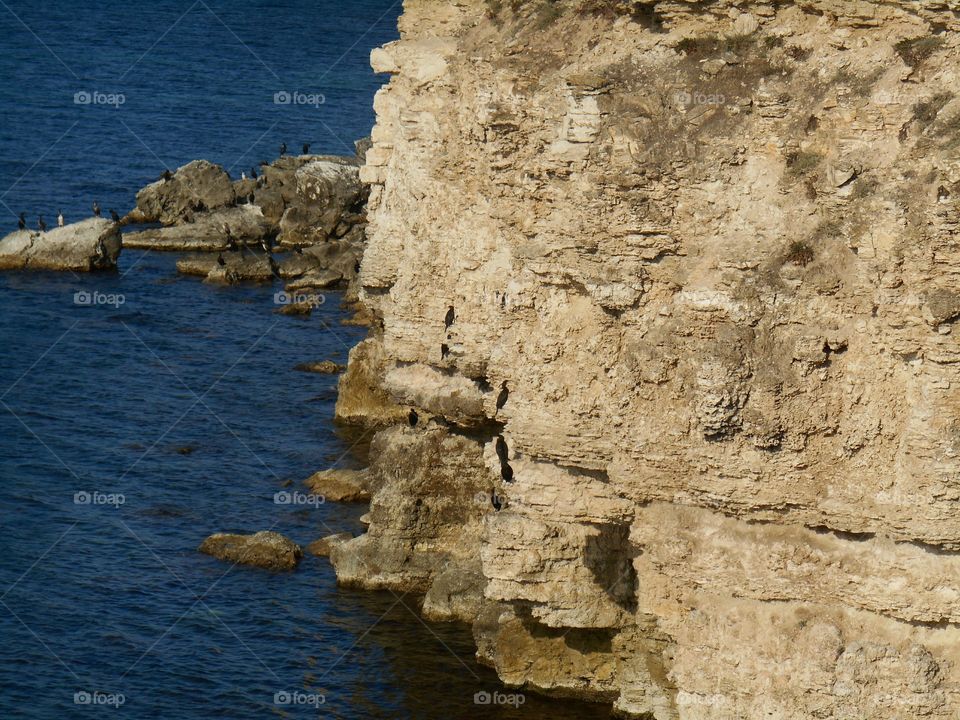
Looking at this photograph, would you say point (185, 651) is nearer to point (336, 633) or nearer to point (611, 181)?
point (336, 633)

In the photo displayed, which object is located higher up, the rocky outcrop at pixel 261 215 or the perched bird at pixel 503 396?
the rocky outcrop at pixel 261 215

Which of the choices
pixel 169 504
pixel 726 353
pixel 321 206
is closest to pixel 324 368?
pixel 169 504

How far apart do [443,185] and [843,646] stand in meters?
16.8

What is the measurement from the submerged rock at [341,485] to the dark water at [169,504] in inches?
24.3

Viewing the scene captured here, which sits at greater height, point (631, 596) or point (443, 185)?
point (443, 185)

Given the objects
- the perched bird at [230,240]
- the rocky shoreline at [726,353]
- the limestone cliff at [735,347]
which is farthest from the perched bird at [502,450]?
the perched bird at [230,240]

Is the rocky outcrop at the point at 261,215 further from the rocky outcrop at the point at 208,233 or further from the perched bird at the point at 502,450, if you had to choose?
the perched bird at the point at 502,450

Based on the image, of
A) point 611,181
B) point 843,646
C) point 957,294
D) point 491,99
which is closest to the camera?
point 957,294

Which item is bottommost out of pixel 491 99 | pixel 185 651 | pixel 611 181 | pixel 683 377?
pixel 185 651

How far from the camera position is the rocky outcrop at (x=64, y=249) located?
3034 inches

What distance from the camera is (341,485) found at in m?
51.2

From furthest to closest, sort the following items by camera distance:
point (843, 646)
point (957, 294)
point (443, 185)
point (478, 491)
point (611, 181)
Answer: point (478, 491)
point (443, 185)
point (611, 181)
point (843, 646)
point (957, 294)

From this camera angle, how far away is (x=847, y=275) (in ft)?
92.7

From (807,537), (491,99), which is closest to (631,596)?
(807,537)
